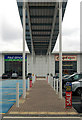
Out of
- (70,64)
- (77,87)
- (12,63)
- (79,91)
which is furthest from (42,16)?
(12,63)

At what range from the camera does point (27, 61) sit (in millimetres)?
57250

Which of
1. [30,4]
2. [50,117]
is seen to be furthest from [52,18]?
[50,117]

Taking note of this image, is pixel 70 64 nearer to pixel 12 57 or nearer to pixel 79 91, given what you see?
pixel 12 57

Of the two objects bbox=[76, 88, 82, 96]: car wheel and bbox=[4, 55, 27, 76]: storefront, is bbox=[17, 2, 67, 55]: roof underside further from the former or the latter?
bbox=[4, 55, 27, 76]: storefront

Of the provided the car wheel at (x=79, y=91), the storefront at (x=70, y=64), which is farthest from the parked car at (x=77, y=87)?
the storefront at (x=70, y=64)

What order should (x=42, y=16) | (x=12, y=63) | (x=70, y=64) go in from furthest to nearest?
(x=12, y=63)
(x=70, y=64)
(x=42, y=16)

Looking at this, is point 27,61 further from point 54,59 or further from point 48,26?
point 48,26

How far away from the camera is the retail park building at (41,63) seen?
56000 mm

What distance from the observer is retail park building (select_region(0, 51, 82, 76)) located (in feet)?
184

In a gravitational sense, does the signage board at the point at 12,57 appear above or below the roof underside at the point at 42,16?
below

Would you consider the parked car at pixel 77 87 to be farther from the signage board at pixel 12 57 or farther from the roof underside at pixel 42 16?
the signage board at pixel 12 57

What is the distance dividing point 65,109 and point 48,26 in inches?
602

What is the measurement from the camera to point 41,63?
2212 inches

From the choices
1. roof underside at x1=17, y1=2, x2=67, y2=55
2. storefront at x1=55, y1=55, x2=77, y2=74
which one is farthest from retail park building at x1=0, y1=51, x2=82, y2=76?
roof underside at x1=17, y1=2, x2=67, y2=55
